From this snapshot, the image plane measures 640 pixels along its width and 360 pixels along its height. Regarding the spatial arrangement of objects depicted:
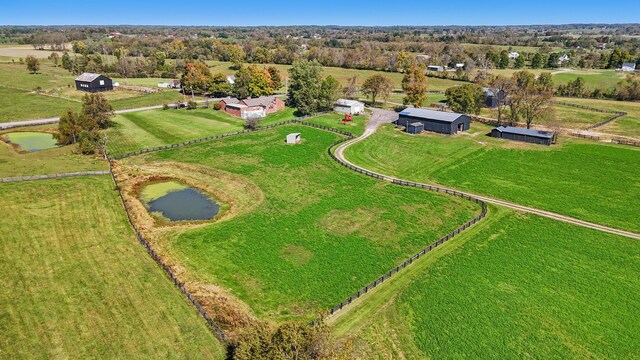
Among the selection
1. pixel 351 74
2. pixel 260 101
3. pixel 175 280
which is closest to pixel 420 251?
pixel 175 280

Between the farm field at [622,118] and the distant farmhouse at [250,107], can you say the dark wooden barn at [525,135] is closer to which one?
the farm field at [622,118]

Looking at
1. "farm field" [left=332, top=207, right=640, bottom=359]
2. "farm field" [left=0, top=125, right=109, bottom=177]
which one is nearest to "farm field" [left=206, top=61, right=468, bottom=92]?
"farm field" [left=0, top=125, right=109, bottom=177]

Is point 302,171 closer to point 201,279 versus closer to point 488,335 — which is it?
point 201,279

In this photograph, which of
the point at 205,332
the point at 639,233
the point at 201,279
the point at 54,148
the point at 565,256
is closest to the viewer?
the point at 205,332

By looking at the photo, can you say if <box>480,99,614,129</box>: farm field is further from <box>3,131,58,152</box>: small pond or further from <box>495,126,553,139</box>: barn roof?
<box>3,131,58,152</box>: small pond

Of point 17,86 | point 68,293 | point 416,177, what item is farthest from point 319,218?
point 17,86
